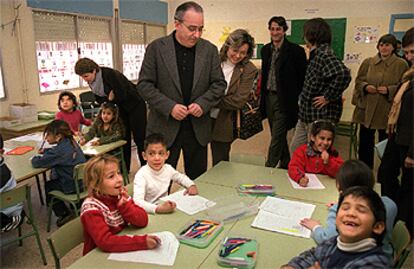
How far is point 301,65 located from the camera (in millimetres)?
3545

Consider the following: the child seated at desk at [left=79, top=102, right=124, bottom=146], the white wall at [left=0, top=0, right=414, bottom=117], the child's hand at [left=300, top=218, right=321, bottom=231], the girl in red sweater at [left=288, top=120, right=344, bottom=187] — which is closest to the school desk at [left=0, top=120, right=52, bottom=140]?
the white wall at [left=0, top=0, right=414, bottom=117]

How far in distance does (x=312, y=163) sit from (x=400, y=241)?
927mm

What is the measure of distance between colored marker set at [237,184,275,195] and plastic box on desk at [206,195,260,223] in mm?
70

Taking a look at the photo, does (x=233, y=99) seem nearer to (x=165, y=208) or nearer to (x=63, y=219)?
(x=165, y=208)

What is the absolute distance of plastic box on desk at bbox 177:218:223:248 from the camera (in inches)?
59.2

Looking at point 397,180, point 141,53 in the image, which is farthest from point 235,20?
point 397,180

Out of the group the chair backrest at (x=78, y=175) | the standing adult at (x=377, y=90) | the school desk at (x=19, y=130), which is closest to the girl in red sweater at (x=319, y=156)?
the chair backrest at (x=78, y=175)

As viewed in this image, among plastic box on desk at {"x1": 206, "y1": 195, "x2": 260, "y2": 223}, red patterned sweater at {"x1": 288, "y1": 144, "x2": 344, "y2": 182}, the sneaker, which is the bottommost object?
the sneaker

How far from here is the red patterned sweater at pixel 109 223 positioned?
1.45m

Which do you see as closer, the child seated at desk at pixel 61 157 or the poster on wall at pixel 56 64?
the child seated at desk at pixel 61 157

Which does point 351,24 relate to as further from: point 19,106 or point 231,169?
point 19,106

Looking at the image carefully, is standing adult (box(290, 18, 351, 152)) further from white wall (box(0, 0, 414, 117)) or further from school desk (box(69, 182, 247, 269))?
white wall (box(0, 0, 414, 117))

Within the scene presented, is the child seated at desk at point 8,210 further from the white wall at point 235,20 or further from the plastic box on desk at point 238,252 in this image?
the white wall at point 235,20

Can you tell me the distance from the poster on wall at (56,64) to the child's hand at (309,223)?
14.3 ft
